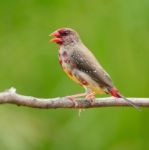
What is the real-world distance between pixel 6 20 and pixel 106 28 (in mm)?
759

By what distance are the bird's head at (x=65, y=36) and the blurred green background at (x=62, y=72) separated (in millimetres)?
593

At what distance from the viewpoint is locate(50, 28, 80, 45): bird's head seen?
29.9 ft

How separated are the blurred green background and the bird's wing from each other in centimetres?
79

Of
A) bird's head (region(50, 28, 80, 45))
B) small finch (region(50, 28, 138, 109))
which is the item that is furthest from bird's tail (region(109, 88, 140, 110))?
bird's head (region(50, 28, 80, 45))

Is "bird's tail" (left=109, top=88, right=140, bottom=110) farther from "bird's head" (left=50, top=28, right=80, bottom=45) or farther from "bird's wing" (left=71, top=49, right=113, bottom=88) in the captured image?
"bird's head" (left=50, top=28, right=80, bottom=45)

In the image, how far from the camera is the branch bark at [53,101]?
26.9ft

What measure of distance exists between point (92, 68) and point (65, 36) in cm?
38

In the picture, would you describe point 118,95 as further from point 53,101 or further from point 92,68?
point 53,101

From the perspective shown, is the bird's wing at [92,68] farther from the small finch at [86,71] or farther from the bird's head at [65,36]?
the bird's head at [65,36]

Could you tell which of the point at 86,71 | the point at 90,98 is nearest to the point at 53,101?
the point at 90,98

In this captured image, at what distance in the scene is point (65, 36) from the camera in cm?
917

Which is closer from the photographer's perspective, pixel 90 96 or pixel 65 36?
pixel 90 96

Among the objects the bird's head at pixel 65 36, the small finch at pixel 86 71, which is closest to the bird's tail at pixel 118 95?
the small finch at pixel 86 71

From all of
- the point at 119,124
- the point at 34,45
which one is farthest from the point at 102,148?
the point at 34,45
